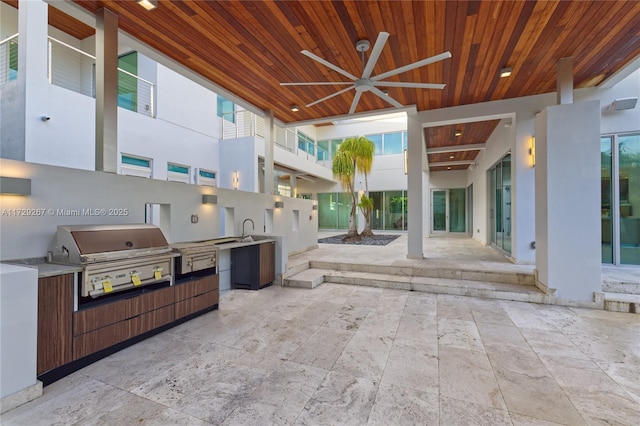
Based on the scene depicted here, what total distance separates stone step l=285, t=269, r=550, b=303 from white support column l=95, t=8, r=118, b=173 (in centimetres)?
324

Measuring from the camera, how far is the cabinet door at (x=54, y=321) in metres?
2.09

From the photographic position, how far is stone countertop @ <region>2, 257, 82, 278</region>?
7.04ft

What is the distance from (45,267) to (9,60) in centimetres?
639

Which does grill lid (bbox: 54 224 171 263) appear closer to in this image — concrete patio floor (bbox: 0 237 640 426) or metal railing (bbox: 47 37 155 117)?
concrete patio floor (bbox: 0 237 640 426)

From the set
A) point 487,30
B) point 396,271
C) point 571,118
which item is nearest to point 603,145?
point 571,118

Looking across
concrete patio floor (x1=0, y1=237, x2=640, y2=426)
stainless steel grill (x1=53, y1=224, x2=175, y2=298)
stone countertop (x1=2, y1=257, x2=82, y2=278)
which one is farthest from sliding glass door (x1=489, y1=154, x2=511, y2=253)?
stone countertop (x1=2, y1=257, x2=82, y2=278)

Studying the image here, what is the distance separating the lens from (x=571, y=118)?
12.7ft

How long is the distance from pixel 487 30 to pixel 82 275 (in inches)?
196

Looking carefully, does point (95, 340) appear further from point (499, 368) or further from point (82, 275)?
point (499, 368)

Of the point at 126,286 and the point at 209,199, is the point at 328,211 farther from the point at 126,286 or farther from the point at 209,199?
the point at 126,286

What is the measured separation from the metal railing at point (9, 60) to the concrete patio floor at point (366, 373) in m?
6.56

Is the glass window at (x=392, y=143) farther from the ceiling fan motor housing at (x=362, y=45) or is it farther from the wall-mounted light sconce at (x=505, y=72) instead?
the ceiling fan motor housing at (x=362, y=45)

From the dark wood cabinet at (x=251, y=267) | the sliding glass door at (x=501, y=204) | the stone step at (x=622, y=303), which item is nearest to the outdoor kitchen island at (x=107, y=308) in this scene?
the dark wood cabinet at (x=251, y=267)

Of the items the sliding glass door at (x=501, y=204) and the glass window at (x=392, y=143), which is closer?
the sliding glass door at (x=501, y=204)
